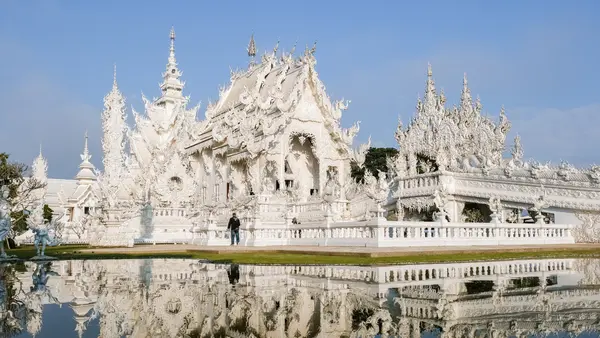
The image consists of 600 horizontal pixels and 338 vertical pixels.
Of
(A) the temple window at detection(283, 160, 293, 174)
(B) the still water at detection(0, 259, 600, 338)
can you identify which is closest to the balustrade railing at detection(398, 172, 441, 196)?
(A) the temple window at detection(283, 160, 293, 174)

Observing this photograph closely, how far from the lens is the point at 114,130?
1827 inches

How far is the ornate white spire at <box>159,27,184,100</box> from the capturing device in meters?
43.2

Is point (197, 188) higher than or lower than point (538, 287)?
higher

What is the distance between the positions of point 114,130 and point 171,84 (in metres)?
6.86

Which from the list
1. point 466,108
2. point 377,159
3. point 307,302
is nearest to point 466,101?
point 466,108

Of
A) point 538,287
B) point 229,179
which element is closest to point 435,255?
point 538,287

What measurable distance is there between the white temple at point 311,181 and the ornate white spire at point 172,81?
4.95 feet

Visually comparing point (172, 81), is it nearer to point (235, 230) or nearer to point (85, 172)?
point (85, 172)

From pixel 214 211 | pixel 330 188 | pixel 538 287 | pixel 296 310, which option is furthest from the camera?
pixel 214 211

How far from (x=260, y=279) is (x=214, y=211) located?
671 inches

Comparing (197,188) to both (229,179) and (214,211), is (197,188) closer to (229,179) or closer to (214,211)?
(229,179)

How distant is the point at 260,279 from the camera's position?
9.46m

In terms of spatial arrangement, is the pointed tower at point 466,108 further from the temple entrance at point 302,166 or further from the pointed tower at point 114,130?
→ the pointed tower at point 114,130

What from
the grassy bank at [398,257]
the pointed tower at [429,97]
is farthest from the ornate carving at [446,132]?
the grassy bank at [398,257]
